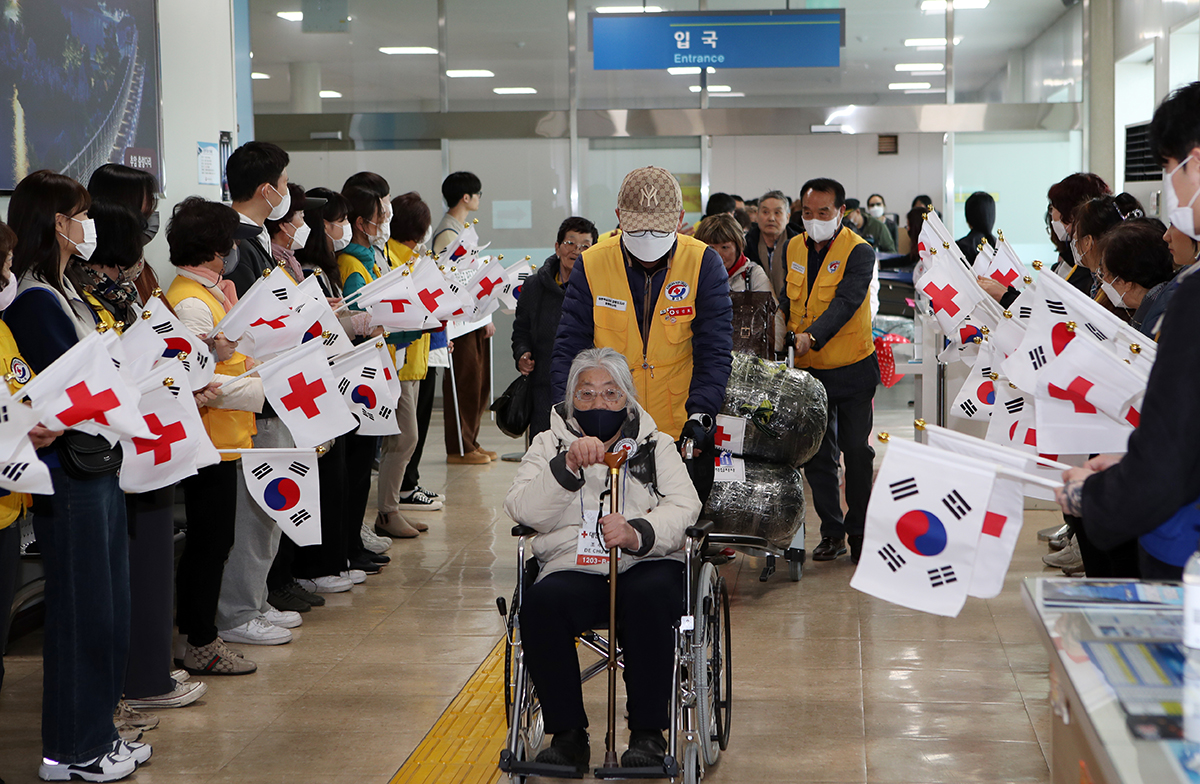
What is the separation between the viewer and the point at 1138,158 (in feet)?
28.2

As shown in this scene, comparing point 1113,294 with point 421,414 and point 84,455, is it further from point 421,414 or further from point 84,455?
point 421,414

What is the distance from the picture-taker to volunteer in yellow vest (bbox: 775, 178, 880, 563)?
5.38m

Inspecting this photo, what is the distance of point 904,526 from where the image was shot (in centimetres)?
219

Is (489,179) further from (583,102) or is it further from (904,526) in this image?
(904,526)

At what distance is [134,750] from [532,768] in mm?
1200

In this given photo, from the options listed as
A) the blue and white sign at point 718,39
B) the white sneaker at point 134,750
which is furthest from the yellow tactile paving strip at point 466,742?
the blue and white sign at point 718,39

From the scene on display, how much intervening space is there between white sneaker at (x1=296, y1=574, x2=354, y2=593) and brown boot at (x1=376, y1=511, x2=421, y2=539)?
976 mm

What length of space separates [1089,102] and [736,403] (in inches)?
273

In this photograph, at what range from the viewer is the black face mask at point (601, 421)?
3275mm

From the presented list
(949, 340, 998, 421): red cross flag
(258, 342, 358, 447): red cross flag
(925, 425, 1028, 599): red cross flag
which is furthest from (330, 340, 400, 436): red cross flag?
(925, 425, 1028, 599): red cross flag

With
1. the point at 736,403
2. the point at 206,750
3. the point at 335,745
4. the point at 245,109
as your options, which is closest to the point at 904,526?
the point at 335,745

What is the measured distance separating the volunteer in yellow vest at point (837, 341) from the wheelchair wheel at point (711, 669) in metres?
2.20

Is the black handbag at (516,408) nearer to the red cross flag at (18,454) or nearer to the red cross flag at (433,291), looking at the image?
the red cross flag at (433,291)

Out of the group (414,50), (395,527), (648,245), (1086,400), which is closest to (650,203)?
(648,245)
